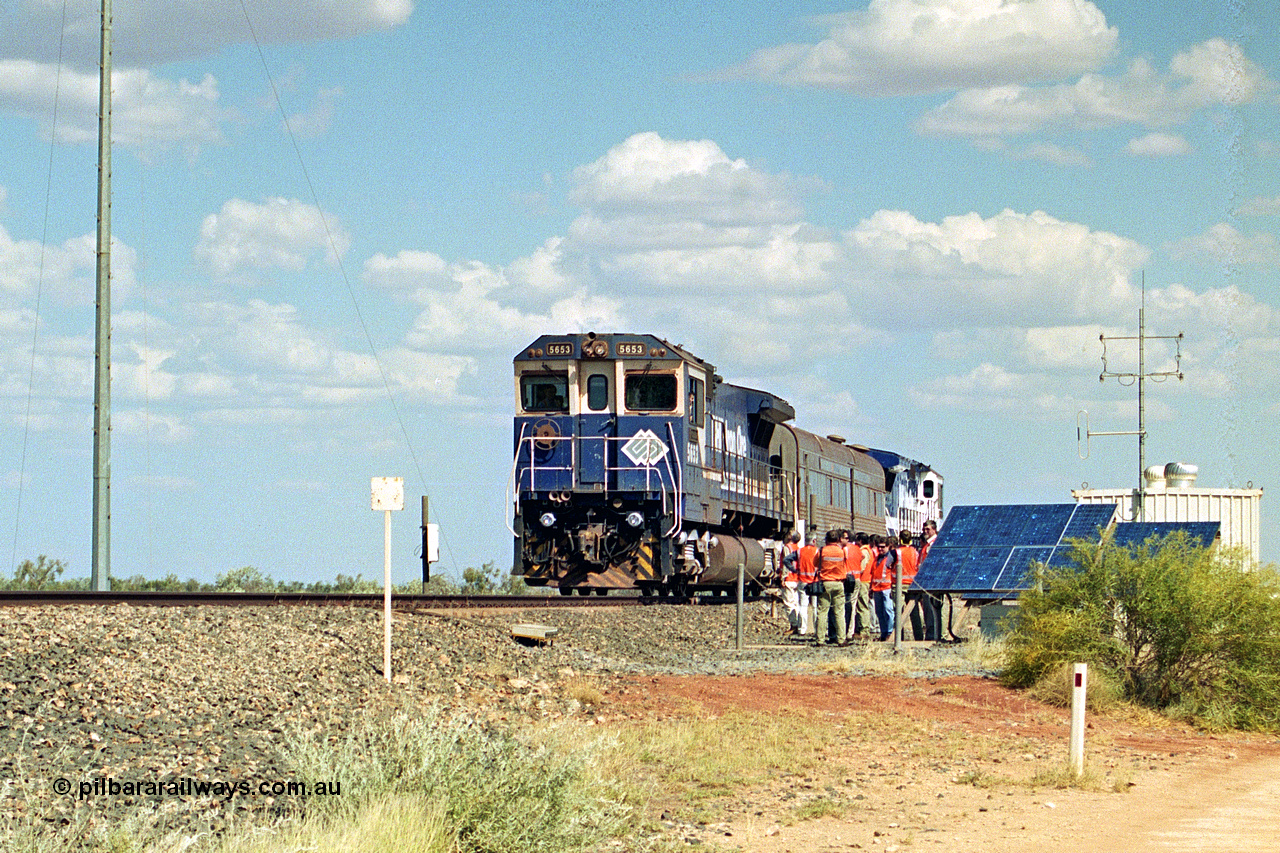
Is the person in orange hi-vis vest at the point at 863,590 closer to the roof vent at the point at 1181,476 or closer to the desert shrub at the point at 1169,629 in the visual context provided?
the desert shrub at the point at 1169,629

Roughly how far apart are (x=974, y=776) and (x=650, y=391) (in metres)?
14.8

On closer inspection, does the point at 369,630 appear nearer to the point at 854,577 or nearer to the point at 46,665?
the point at 46,665

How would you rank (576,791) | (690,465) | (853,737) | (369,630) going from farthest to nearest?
(690,465)
(369,630)
(853,737)
(576,791)

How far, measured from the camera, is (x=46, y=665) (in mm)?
10688

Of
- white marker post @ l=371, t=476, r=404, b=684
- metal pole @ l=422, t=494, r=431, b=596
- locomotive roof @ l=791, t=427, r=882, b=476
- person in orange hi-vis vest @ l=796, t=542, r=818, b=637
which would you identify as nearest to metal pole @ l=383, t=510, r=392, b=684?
white marker post @ l=371, t=476, r=404, b=684

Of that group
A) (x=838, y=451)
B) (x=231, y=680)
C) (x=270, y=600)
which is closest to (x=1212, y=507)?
(x=838, y=451)

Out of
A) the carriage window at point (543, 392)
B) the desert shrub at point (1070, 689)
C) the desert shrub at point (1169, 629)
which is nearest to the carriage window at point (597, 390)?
the carriage window at point (543, 392)

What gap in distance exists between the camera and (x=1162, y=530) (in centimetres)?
1947

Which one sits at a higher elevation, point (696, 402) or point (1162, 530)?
point (696, 402)

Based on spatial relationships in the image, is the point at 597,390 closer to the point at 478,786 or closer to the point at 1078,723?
the point at 1078,723

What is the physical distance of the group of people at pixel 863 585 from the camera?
21141 mm

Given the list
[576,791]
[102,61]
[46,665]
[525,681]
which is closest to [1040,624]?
[525,681]

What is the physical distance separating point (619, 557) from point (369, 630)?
1046 centimetres

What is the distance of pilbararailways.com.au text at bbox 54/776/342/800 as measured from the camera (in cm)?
816
